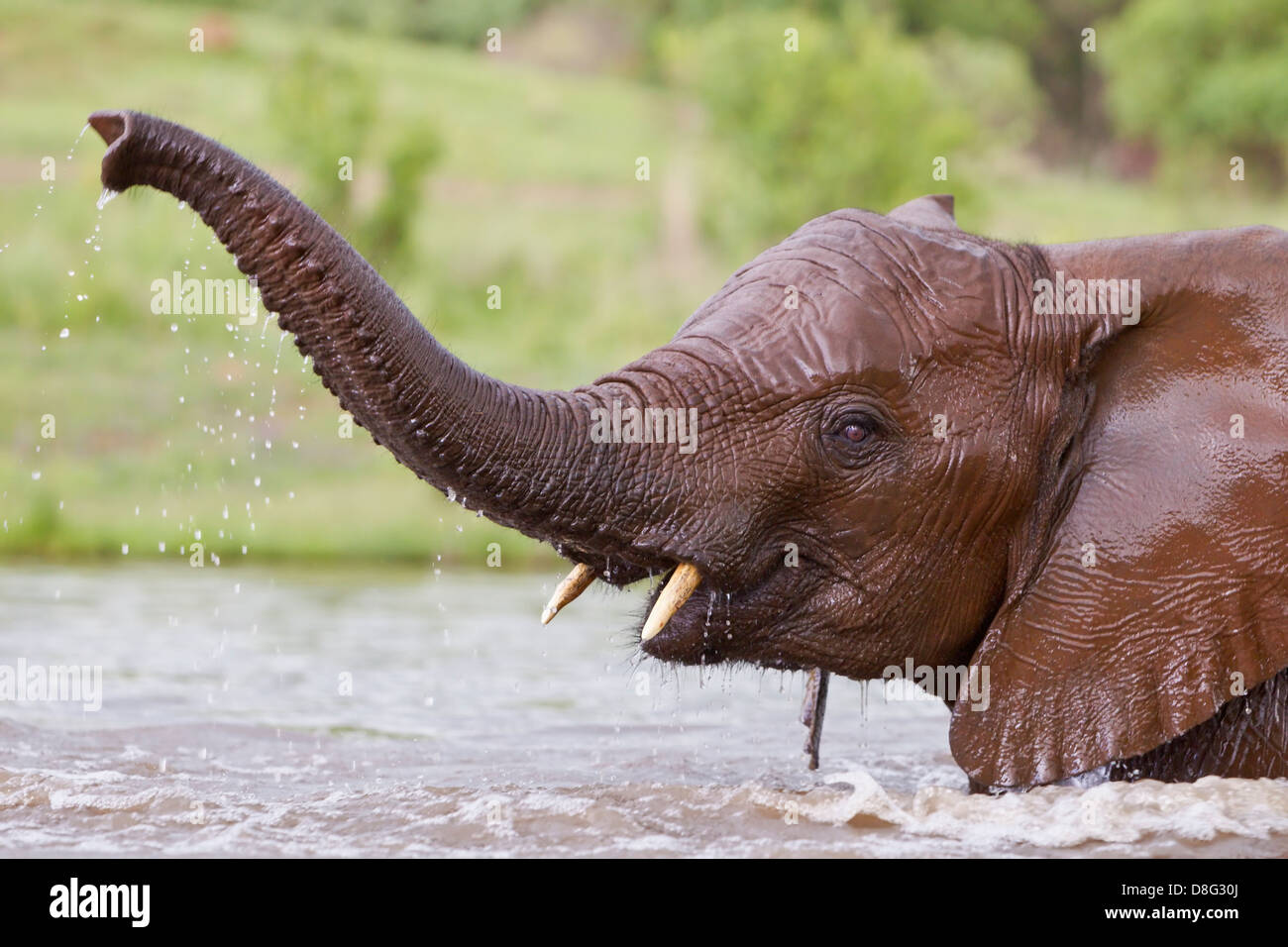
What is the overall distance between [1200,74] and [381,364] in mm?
42091

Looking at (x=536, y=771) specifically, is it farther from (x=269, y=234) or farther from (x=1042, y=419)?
(x=269, y=234)

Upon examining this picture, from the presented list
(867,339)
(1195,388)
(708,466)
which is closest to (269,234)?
(708,466)

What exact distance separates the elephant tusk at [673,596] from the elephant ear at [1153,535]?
83cm

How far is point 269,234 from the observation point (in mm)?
3852

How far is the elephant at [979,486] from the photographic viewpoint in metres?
4.38

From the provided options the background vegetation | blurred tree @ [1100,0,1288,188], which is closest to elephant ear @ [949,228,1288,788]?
the background vegetation

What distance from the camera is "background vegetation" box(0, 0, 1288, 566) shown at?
55.8ft

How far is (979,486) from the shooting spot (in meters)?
4.59

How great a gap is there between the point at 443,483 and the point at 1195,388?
6.40 feet

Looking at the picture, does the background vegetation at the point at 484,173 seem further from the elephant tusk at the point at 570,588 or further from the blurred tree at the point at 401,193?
the elephant tusk at the point at 570,588

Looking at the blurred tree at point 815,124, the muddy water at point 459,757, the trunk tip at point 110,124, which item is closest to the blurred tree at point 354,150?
the blurred tree at point 815,124
